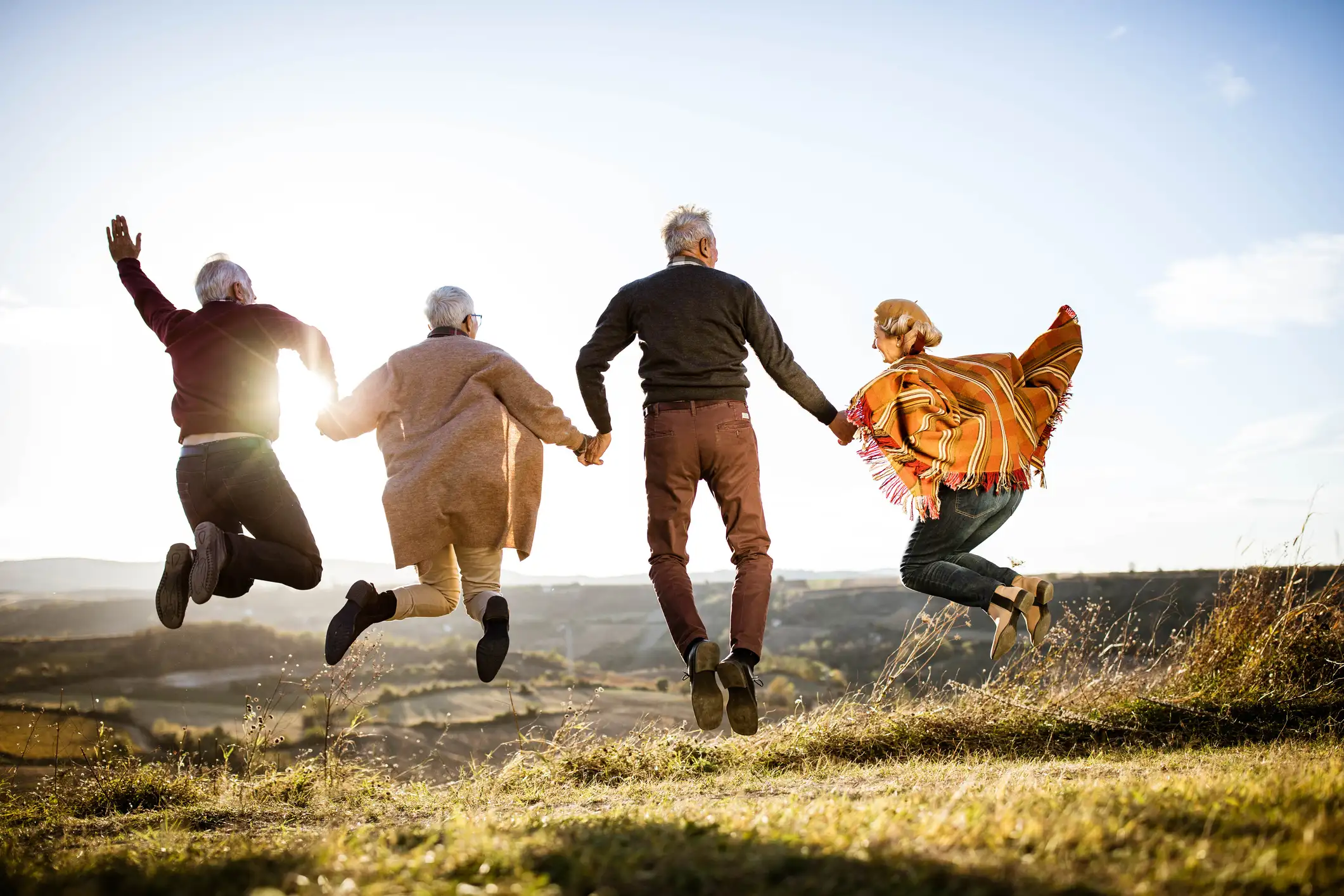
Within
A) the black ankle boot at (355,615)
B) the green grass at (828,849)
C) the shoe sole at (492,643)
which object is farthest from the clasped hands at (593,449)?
the green grass at (828,849)

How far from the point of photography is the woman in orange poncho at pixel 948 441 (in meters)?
5.57

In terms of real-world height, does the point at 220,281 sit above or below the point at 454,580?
above

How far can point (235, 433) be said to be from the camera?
18.6 feet

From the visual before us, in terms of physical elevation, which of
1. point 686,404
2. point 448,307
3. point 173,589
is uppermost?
point 448,307

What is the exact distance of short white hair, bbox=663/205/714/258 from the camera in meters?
5.80

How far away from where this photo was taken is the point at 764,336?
5.66 meters

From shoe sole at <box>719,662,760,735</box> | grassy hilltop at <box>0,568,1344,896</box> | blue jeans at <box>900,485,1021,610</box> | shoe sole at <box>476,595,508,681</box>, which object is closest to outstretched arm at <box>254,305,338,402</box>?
shoe sole at <box>476,595,508,681</box>

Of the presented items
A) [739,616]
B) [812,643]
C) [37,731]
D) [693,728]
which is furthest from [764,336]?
[812,643]

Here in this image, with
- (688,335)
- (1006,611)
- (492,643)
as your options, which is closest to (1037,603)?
(1006,611)

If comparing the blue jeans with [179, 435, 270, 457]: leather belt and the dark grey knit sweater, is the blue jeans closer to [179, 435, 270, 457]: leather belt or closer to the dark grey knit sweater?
the dark grey knit sweater

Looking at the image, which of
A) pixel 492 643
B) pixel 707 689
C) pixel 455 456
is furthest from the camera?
pixel 455 456

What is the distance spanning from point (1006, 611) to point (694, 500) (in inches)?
70.5

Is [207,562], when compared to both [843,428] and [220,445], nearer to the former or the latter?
[220,445]

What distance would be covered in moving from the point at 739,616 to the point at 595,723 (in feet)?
6.26
